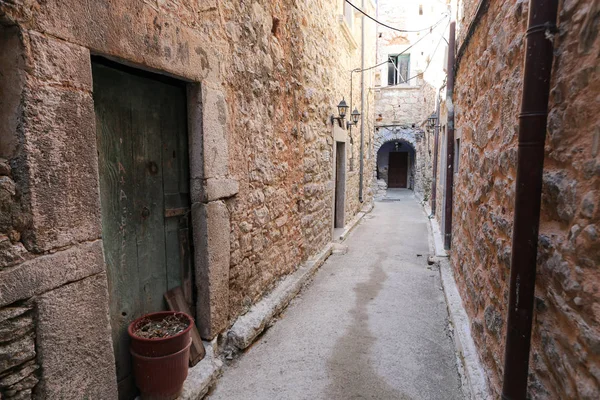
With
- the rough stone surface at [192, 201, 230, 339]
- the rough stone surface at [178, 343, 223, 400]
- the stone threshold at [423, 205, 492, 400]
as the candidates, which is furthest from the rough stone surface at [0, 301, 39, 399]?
the stone threshold at [423, 205, 492, 400]

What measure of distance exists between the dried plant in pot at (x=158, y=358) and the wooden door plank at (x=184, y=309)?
30cm

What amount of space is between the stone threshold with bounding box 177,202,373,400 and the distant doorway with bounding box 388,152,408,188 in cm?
1824

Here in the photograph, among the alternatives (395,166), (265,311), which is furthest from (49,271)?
(395,166)

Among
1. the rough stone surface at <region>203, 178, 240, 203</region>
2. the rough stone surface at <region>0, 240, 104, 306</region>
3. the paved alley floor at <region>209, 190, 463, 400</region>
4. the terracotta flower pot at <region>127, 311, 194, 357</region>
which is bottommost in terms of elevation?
the paved alley floor at <region>209, 190, 463, 400</region>

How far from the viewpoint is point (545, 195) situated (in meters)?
1.57

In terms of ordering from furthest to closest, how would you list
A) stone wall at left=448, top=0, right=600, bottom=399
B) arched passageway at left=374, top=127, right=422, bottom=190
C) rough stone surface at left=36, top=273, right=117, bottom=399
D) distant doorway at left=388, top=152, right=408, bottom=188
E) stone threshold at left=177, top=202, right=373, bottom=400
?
distant doorway at left=388, top=152, right=408, bottom=188
arched passageway at left=374, top=127, right=422, bottom=190
stone threshold at left=177, top=202, right=373, bottom=400
rough stone surface at left=36, top=273, right=117, bottom=399
stone wall at left=448, top=0, right=600, bottom=399

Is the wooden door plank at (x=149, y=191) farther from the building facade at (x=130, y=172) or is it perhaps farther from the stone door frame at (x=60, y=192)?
the stone door frame at (x=60, y=192)

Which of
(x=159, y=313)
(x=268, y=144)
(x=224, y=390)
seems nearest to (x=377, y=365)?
(x=224, y=390)

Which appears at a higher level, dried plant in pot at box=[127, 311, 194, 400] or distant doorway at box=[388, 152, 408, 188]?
distant doorway at box=[388, 152, 408, 188]

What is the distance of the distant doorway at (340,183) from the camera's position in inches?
319

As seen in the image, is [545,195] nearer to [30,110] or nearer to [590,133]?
[590,133]

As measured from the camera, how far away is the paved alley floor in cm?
275

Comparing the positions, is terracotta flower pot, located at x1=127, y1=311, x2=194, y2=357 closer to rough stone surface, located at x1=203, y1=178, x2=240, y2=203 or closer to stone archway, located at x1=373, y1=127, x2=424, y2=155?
rough stone surface, located at x1=203, y1=178, x2=240, y2=203

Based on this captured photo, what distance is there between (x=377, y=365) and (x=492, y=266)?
126 centimetres
